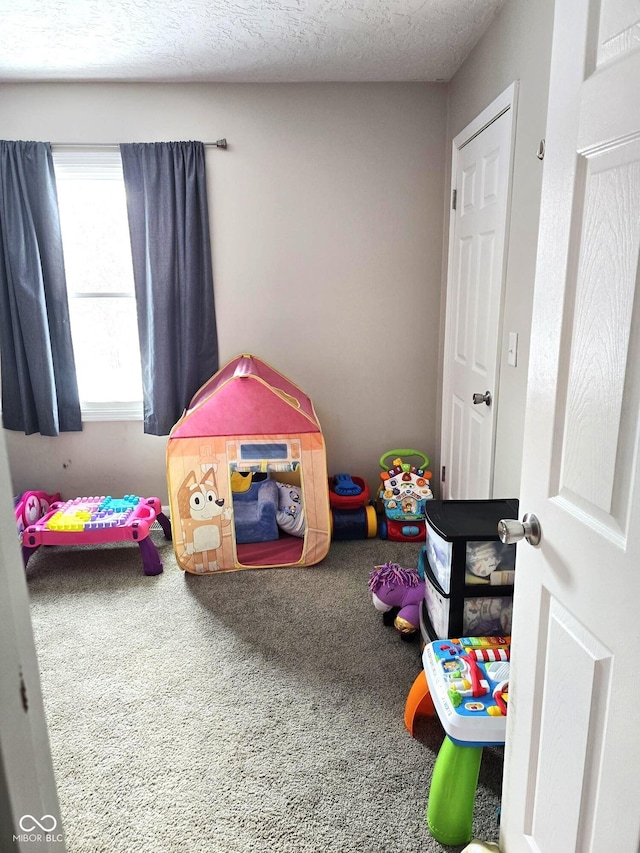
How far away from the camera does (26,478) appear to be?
3.63 meters

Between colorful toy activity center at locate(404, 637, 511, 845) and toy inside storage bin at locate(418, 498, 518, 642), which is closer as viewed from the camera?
colorful toy activity center at locate(404, 637, 511, 845)

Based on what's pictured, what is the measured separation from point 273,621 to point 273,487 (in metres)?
0.94

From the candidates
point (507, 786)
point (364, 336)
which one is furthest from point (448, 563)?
point (364, 336)

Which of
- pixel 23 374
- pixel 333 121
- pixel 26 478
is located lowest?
pixel 26 478

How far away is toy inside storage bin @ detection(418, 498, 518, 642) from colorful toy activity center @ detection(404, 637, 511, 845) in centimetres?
26

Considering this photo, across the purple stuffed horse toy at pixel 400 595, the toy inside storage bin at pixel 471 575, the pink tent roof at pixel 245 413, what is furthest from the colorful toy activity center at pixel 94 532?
the toy inside storage bin at pixel 471 575

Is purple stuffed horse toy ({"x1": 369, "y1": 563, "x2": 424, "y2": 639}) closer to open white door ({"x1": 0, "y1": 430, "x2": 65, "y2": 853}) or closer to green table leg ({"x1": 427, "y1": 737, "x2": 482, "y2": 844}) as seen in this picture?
green table leg ({"x1": 427, "y1": 737, "x2": 482, "y2": 844})

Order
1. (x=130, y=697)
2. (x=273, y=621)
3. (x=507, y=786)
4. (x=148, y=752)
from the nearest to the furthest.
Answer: (x=507, y=786) < (x=148, y=752) < (x=130, y=697) < (x=273, y=621)

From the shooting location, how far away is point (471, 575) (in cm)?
191

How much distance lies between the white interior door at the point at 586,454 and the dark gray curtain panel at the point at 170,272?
99.4 inches

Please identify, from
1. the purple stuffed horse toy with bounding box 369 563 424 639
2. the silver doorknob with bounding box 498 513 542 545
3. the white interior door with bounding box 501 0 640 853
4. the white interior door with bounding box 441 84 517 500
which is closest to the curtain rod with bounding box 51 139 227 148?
the white interior door with bounding box 441 84 517 500

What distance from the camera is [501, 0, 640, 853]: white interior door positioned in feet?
2.79

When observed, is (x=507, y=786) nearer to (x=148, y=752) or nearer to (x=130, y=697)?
(x=148, y=752)

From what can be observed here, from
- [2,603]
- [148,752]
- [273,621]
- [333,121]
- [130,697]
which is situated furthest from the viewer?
[333,121]
